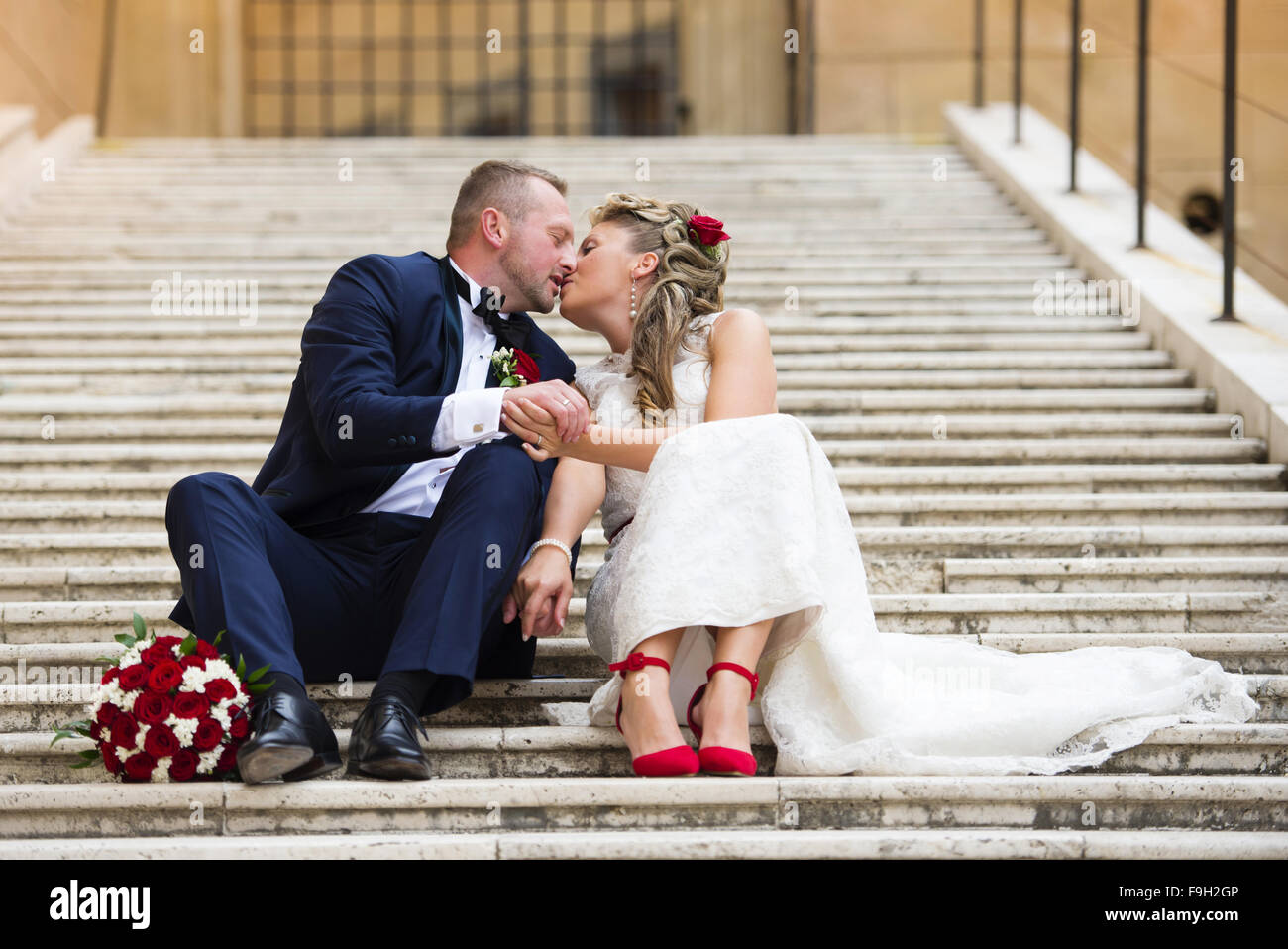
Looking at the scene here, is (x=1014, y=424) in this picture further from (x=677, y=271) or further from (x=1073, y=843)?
(x=1073, y=843)

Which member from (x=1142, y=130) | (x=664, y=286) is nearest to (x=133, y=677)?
(x=664, y=286)

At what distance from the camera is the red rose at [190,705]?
2.37 m

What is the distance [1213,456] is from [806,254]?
8.00 feet

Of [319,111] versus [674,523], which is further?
[319,111]

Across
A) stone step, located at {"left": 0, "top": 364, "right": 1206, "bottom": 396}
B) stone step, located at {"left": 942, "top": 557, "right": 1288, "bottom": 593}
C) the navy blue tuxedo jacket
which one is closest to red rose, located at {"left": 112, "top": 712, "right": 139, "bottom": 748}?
the navy blue tuxedo jacket

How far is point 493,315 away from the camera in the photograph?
10.2ft

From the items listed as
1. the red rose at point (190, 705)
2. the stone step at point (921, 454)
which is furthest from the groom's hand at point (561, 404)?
the stone step at point (921, 454)

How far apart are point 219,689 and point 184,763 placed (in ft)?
0.61

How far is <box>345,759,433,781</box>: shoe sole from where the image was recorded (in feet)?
8.18

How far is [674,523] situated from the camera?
8.72 ft

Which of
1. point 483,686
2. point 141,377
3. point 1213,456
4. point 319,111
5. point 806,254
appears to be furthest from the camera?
point 319,111

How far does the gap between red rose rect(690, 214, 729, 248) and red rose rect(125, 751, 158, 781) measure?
161cm

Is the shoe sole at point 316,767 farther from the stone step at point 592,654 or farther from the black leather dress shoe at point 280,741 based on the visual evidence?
the stone step at point 592,654
